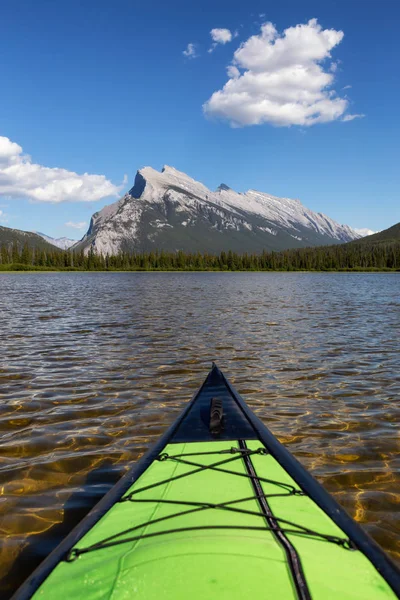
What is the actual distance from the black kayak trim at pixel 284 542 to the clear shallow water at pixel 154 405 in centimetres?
213

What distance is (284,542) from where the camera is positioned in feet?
12.2

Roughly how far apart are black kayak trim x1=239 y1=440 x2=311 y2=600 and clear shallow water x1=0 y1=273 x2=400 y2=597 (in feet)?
6.99

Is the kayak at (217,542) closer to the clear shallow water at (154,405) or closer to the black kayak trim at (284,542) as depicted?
the black kayak trim at (284,542)

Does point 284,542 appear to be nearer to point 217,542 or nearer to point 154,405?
point 217,542

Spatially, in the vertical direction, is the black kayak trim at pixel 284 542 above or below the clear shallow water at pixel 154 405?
above

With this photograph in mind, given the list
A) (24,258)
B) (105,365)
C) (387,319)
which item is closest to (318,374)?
(105,365)

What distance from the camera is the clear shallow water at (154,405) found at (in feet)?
20.9

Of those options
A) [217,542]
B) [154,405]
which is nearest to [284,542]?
[217,542]

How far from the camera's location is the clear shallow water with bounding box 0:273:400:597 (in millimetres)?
6375

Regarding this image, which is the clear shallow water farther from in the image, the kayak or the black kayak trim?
the black kayak trim

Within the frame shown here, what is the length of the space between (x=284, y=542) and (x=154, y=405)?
24.8ft

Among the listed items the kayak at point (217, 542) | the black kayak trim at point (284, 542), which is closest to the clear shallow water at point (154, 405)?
the kayak at point (217, 542)

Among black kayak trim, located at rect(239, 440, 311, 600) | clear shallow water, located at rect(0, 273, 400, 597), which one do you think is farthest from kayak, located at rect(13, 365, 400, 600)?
clear shallow water, located at rect(0, 273, 400, 597)

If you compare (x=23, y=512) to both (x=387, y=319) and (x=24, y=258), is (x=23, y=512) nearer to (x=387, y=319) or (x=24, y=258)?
(x=387, y=319)
